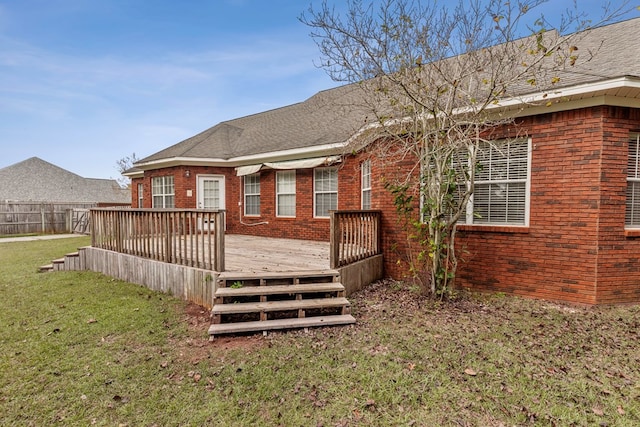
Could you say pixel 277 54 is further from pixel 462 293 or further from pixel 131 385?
pixel 131 385

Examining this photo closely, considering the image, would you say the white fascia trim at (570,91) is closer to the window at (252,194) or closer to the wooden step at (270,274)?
the wooden step at (270,274)

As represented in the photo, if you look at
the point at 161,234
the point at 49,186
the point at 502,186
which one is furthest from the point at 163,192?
the point at 49,186

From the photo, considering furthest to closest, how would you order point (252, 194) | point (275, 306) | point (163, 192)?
point (163, 192) → point (252, 194) → point (275, 306)

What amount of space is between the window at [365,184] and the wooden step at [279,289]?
368cm

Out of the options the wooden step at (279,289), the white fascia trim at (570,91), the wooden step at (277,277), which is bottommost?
the wooden step at (279,289)

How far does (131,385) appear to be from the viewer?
119 inches

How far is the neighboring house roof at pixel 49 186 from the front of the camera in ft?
97.1

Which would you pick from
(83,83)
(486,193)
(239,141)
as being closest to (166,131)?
(83,83)

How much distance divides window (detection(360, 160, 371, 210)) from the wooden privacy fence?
753 inches

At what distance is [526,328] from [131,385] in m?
4.86

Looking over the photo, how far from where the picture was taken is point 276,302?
185 inches

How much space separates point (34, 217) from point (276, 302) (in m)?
21.7

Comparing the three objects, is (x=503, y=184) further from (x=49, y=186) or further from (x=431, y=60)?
(x=49, y=186)

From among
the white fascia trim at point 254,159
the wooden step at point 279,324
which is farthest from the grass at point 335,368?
the white fascia trim at point 254,159
